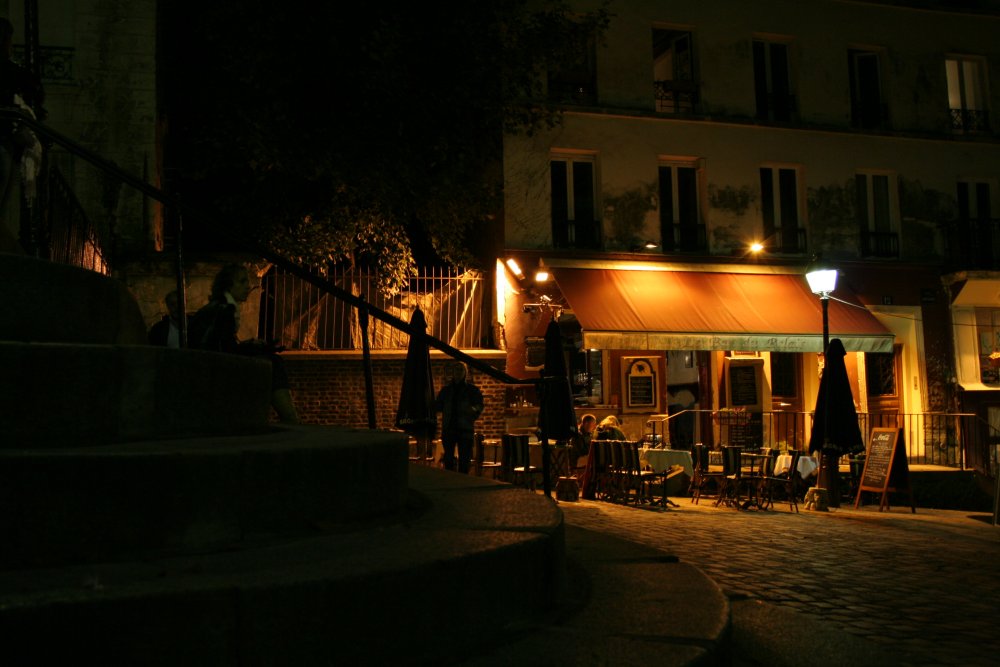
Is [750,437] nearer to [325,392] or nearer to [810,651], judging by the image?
[325,392]

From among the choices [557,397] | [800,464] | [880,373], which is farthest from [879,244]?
[557,397]

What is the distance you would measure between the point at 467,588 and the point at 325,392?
41.4 ft

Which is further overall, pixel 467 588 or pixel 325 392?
pixel 325 392

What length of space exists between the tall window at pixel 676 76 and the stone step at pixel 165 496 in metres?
16.6

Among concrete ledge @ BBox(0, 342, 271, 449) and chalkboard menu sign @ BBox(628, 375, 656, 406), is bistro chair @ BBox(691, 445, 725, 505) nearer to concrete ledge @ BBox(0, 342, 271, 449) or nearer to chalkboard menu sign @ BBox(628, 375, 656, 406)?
chalkboard menu sign @ BBox(628, 375, 656, 406)

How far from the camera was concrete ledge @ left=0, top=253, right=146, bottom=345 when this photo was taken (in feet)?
11.5

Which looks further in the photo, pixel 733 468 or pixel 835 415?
pixel 733 468

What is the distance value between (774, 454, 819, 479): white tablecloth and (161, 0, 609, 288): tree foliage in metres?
7.29

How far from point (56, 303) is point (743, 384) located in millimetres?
16329

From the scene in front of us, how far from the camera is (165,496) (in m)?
2.83

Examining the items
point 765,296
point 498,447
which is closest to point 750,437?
point 765,296

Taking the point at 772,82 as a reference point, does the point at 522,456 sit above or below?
below

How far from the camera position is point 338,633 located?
2.45 metres

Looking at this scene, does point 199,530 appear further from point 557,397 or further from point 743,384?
point 743,384
